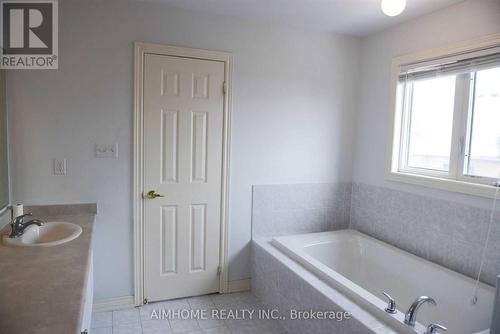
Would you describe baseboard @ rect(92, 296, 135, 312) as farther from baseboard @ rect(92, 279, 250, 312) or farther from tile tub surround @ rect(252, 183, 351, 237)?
tile tub surround @ rect(252, 183, 351, 237)

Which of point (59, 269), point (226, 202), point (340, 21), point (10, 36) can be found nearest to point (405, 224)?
point (226, 202)

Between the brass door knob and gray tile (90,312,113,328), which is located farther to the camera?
the brass door knob

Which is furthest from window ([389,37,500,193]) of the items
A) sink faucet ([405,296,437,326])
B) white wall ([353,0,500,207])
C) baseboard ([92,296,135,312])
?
baseboard ([92,296,135,312])

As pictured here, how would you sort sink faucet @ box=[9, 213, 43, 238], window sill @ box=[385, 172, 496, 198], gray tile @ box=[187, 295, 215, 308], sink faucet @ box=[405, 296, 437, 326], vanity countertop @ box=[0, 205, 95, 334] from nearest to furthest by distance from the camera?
vanity countertop @ box=[0, 205, 95, 334]
sink faucet @ box=[405, 296, 437, 326]
sink faucet @ box=[9, 213, 43, 238]
window sill @ box=[385, 172, 496, 198]
gray tile @ box=[187, 295, 215, 308]

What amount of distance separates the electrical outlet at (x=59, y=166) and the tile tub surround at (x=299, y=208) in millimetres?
1542

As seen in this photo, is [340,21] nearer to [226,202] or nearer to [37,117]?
[226,202]

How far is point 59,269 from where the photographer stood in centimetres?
141

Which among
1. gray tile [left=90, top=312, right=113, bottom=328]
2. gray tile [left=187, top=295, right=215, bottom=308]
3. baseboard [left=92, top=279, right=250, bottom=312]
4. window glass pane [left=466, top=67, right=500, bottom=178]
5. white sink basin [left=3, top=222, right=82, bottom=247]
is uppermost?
window glass pane [left=466, top=67, right=500, bottom=178]

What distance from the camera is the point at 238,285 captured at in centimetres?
304

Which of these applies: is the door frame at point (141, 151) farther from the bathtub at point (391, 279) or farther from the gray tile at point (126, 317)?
the bathtub at point (391, 279)

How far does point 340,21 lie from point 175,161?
1855mm

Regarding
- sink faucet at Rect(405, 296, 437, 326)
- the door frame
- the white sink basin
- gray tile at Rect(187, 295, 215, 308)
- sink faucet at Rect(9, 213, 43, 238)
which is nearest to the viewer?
sink faucet at Rect(405, 296, 437, 326)

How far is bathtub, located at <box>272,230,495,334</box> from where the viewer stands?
6.56 ft

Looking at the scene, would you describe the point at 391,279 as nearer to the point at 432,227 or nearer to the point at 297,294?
the point at 432,227
